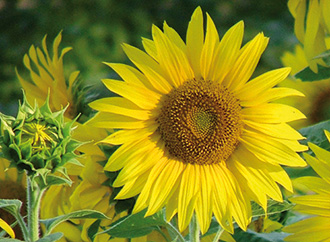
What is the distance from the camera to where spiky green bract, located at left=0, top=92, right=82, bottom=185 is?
81 centimetres

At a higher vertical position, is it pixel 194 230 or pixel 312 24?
pixel 312 24

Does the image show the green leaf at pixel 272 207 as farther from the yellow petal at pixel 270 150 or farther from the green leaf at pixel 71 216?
the green leaf at pixel 71 216

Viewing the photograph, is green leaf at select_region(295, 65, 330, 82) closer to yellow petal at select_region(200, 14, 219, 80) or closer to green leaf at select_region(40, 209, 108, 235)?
yellow petal at select_region(200, 14, 219, 80)

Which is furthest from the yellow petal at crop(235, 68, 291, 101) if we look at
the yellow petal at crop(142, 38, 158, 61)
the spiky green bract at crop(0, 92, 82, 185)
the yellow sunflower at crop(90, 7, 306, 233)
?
the spiky green bract at crop(0, 92, 82, 185)

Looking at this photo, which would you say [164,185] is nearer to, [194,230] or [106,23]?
[194,230]

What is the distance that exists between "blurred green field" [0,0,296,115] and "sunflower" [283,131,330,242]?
237 centimetres

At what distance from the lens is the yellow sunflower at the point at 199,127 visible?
902mm

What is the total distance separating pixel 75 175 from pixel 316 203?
0.97ft

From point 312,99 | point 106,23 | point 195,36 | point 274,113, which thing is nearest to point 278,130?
point 274,113

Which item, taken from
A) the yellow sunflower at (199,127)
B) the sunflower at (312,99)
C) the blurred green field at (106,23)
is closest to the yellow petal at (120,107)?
the yellow sunflower at (199,127)

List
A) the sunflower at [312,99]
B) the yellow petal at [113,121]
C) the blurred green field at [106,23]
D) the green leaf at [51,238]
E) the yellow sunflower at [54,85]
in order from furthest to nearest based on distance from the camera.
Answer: the blurred green field at [106,23] → the sunflower at [312,99] → the yellow sunflower at [54,85] → the yellow petal at [113,121] → the green leaf at [51,238]

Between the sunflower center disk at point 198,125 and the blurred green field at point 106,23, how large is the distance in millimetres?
2313

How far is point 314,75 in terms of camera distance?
115cm

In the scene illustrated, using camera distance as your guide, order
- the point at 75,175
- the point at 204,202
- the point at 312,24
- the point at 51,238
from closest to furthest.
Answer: the point at 51,238, the point at 204,202, the point at 75,175, the point at 312,24
